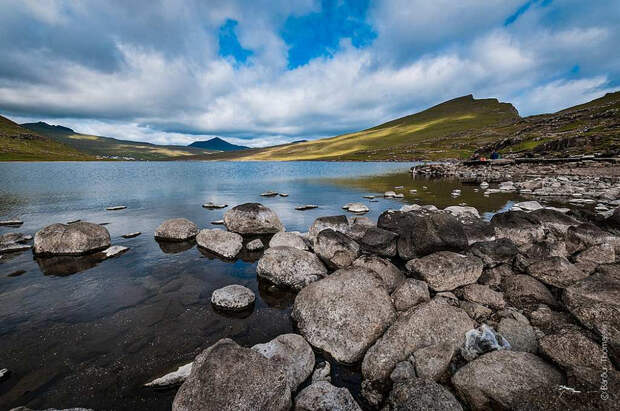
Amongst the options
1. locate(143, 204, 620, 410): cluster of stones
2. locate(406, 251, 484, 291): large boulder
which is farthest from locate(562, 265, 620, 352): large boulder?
locate(406, 251, 484, 291): large boulder

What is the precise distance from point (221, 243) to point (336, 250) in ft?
22.1

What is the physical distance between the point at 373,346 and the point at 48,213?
106 ft

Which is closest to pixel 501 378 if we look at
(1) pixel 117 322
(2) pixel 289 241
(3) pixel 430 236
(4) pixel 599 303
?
(4) pixel 599 303

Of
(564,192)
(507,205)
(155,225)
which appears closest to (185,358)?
(155,225)

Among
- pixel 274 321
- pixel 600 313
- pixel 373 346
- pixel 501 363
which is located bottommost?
pixel 274 321

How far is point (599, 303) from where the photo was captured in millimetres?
7000

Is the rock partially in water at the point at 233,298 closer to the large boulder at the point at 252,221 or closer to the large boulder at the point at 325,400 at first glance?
the large boulder at the point at 325,400

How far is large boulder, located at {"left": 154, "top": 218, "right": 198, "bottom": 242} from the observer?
1706cm

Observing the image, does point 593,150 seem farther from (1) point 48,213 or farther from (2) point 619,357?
(1) point 48,213

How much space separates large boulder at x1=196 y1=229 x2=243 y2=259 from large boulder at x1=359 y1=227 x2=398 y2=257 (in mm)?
7012

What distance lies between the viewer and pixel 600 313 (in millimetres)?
6750

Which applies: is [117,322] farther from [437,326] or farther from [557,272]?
[557,272]

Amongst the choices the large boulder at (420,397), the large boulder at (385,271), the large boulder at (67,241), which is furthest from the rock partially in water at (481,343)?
the large boulder at (67,241)

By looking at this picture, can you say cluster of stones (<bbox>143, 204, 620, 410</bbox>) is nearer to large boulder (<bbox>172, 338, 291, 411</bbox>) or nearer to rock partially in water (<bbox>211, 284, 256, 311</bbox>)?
large boulder (<bbox>172, 338, 291, 411</bbox>)
